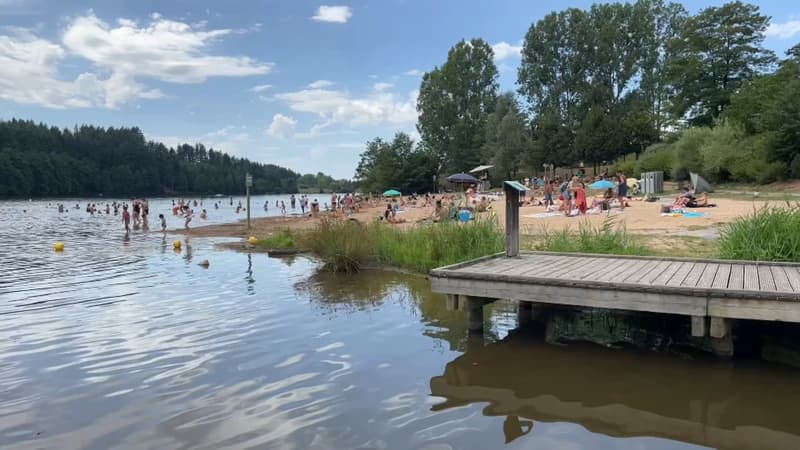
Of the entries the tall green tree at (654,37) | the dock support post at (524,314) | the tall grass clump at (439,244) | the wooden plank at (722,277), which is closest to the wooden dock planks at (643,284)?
the wooden plank at (722,277)

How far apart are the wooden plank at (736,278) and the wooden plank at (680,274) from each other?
415 millimetres

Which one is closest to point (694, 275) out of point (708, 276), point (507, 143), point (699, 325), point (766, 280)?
point (708, 276)

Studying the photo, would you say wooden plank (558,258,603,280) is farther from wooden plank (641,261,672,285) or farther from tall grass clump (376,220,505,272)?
tall grass clump (376,220,505,272)

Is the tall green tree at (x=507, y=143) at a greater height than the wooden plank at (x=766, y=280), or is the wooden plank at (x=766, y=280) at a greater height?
the tall green tree at (x=507, y=143)

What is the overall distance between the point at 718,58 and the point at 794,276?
142 feet

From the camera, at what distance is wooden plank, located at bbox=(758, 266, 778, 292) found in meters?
4.98

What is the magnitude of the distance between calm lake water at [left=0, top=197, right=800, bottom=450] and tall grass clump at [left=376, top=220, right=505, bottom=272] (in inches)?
77.8

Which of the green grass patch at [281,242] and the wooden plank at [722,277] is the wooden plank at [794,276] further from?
the green grass patch at [281,242]

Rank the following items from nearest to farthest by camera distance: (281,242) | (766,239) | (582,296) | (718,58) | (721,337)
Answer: (721,337) → (582,296) → (766,239) → (281,242) → (718,58)

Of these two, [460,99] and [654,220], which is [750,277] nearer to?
[654,220]

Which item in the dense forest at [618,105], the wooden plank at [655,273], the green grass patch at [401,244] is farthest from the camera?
the dense forest at [618,105]

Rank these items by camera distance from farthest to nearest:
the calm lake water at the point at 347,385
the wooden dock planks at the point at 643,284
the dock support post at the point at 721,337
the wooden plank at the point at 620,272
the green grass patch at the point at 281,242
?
the green grass patch at the point at 281,242 → the wooden plank at the point at 620,272 → the dock support post at the point at 721,337 → the wooden dock planks at the point at 643,284 → the calm lake water at the point at 347,385

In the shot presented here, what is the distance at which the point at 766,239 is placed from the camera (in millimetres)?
7758

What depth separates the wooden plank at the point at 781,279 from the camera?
16.3 feet
